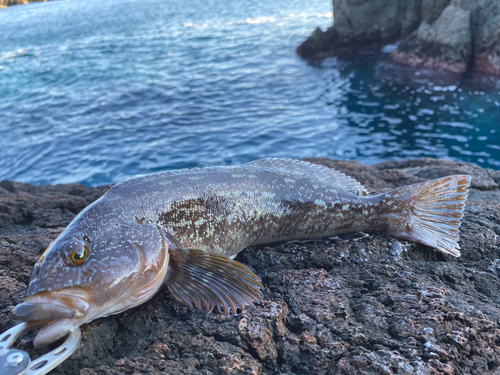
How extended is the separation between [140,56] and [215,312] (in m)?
19.3

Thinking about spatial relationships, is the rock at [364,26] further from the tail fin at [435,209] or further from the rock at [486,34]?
the tail fin at [435,209]

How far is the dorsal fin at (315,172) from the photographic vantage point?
340cm

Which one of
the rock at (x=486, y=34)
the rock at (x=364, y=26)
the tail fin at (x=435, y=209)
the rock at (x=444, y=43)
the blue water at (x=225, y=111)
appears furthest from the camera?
the rock at (x=364, y=26)

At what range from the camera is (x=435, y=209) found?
10.3ft

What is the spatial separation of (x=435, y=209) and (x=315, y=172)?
98cm

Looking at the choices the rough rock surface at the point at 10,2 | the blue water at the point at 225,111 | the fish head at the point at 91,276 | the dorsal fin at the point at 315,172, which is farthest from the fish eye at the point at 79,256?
the rough rock surface at the point at 10,2

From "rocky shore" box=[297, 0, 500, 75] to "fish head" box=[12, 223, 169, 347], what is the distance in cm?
1237

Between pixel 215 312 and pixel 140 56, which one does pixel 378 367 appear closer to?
pixel 215 312

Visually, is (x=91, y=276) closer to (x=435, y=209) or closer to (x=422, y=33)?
(x=435, y=209)

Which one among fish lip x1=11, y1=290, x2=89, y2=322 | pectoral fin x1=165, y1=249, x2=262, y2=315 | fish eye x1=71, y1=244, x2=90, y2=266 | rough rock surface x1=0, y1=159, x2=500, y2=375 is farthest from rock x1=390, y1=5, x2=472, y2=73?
fish lip x1=11, y1=290, x2=89, y2=322

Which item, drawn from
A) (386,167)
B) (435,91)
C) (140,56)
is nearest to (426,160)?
(386,167)

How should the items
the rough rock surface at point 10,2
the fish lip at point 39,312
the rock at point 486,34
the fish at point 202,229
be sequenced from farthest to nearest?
the rough rock surface at point 10,2 → the rock at point 486,34 → the fish at point 202,229 → the fish lip at point 39,312

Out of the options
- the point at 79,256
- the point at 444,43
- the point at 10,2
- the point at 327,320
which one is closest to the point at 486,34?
the point at 444,43

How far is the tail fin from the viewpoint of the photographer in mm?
3062
